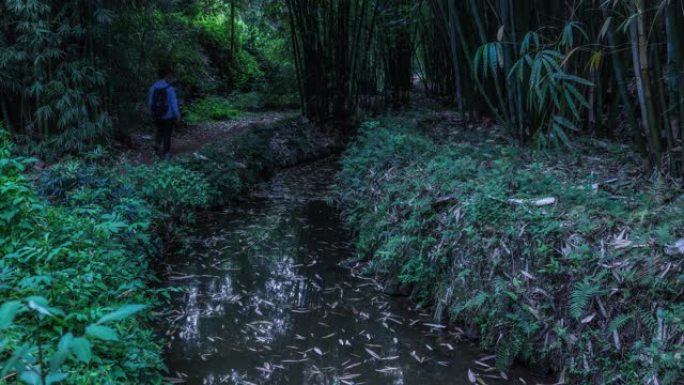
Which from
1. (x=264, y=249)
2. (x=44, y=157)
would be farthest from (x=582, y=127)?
(x=44, y=157)

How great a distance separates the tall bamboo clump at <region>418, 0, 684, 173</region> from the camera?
277 cm

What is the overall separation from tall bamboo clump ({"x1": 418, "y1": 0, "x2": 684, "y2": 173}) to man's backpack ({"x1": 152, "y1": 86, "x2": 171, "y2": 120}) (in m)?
3.14

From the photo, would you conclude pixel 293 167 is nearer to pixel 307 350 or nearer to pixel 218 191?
pixel 218 191

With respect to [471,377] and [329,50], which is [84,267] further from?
[329,50]

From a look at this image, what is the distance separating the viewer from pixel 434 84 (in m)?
10.0

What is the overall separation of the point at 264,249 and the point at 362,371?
6.13ft

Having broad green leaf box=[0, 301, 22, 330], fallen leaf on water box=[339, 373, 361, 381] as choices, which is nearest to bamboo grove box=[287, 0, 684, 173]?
fallen leaf on water box=[339, 373, 361, 381]

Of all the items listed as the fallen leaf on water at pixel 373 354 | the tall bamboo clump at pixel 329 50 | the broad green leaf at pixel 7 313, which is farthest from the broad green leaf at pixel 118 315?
the tall bamboo clump at pixel 329 50

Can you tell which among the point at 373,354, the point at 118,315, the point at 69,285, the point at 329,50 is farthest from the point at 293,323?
the point at 329,50

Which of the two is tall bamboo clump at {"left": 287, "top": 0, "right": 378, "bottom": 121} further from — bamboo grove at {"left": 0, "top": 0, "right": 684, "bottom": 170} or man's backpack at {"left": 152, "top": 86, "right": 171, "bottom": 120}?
man's backpack at {"left": 152, "top": 86, "right": 171, "bottom": 120}

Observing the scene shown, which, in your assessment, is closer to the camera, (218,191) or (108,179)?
(108,179)

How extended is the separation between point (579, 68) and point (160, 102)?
4393mm

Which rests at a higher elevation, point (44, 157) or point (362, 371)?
point (44, 157)

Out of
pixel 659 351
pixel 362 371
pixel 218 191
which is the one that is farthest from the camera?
pixel 218 191
